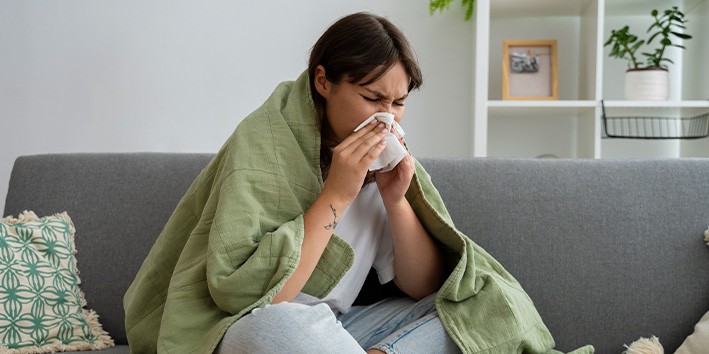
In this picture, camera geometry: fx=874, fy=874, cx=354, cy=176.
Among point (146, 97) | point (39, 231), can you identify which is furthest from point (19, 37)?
point (39, 231)

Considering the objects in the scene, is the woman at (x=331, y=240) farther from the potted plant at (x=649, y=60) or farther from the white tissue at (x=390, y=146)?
the potted plant at (x=649, y=60)

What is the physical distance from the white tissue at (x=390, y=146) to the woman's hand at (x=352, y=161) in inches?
0.6

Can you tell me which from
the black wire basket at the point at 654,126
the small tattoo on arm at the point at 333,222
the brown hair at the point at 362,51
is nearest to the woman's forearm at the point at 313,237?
the small tattoo on arm at the point at 333,222

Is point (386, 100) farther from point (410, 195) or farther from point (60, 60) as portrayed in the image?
point (60, 60)

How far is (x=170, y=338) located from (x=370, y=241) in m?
0.43

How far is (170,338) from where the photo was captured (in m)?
1.44

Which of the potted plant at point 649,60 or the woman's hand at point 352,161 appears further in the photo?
the potted plant at point 649,60

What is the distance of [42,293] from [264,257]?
0.69 m

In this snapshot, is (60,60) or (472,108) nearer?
(472,108)

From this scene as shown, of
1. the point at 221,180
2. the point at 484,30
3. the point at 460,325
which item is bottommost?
the point at 460,325

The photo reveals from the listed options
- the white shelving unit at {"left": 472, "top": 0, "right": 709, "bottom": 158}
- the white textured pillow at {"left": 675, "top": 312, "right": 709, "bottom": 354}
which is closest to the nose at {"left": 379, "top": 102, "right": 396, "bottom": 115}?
the white textured pillow at {"left": 675, "top": 312, "right": 709, "bottom": 354}

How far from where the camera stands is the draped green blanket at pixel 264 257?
1.42 metres

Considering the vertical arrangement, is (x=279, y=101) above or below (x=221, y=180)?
above

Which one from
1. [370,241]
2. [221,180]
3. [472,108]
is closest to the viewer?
[221,180]
